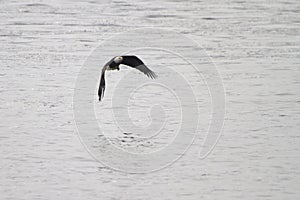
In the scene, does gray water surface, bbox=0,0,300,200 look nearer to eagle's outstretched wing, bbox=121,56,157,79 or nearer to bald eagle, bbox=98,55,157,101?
bald eagle, bbox=98,55,157,101

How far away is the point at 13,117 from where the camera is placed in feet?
30.4

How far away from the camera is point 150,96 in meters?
10.3

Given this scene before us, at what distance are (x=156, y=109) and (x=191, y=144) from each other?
1.32 m

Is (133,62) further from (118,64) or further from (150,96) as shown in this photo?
(150,96)

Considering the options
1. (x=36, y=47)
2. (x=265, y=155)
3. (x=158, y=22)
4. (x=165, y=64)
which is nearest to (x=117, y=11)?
(x=158, y=22)

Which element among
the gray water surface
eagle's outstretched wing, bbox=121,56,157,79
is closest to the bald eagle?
eagle's outstretched wing, bbox=121,56,157,79

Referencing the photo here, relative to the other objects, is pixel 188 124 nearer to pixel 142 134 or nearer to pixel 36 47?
pixel 142 134

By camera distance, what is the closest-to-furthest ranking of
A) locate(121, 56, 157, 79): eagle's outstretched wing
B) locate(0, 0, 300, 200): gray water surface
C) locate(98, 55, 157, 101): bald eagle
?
locate(0, 0, 300, 200): gray water surface
locate(98, 55, 157, 101): bald eagle
locate(121, 56, 157, 79): eagle's outstretched wing

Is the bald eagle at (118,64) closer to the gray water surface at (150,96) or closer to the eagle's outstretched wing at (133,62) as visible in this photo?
the eagle's outstretched wing at (133,62)

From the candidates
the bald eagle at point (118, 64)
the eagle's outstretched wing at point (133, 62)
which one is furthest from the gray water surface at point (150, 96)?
the eagle's outstretched wing at point (133, 62)

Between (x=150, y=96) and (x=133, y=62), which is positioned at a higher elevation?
(x=133, y=62)

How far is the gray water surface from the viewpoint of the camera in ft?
23.9

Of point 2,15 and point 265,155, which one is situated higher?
point 2,15

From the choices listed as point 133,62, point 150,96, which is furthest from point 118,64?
point 150,96
